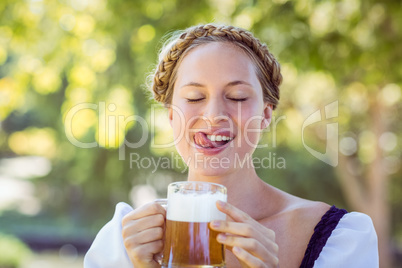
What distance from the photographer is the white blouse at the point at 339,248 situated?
1987mm

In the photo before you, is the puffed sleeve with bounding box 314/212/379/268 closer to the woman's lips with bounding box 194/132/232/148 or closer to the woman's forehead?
the woman's lips with bounding box 194/132/232/148

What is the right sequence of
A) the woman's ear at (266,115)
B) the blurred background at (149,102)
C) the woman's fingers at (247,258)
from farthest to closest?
the blurred background at (149,102), the woman's ear at (266,115), the woman's fingers at (247,258)

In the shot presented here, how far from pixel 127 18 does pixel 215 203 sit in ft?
14.8

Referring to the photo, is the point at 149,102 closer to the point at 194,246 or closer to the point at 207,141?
the point at 207,141

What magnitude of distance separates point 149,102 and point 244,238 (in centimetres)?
312

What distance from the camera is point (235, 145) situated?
2051mm

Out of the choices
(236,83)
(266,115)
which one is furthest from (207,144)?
(266,115)

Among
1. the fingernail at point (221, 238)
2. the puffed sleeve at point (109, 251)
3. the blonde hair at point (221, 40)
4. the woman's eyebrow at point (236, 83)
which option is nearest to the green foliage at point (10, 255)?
the puffed sleeve at point (109, 251)

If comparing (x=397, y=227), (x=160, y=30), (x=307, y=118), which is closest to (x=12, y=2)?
(x=160, y=30)

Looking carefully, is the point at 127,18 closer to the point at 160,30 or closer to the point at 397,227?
the point at 160,30

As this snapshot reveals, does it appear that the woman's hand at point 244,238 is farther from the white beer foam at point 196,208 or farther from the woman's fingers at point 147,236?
the woman's fingers at point 147,236

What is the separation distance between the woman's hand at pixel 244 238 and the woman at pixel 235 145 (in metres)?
0.33

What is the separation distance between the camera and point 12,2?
593 centimetres

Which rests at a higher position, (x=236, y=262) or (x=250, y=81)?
(x=250, y=81)
